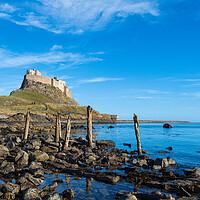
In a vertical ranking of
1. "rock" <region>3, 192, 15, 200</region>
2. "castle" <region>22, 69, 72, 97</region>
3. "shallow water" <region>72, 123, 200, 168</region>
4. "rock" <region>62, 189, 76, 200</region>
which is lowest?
"shallow water" <region>72, 123, 200, 168</region>

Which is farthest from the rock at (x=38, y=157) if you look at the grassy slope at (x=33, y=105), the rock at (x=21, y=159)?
the grassy slope at (x=33, y=105)

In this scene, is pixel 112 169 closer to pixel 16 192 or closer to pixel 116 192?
pixel 116 192

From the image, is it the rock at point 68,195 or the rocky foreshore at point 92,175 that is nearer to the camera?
the rocky foreshore at point 92,175

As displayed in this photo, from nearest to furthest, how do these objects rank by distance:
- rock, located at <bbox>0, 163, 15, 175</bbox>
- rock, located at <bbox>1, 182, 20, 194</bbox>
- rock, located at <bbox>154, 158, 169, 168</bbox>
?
1. rock, located at <bbox>1, 182, 20, 194</bbox>
2. rock, located at <bbox>0, 163, 15, 175</bbox>
3. rock, located at <bbox>154, 158, 169, 168</bbox>

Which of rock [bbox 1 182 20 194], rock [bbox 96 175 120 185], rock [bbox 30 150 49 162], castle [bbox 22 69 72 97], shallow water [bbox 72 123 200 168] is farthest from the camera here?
castle [bbox 22 69 72 97]

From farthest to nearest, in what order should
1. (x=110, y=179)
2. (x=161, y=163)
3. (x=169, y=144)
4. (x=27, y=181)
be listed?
(x=169, y=144), (x=161, y=163), (x=110, y=179), (x=27, y=181)

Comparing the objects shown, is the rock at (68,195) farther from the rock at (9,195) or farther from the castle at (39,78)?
the castle at (39,78)

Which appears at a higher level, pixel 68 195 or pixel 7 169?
pixel 7 169

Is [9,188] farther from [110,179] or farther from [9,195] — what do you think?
[110,179]

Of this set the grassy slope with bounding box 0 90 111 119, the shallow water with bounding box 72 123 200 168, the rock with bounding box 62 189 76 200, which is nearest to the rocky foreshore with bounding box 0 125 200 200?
the rock with bounding box 62 189 76 200

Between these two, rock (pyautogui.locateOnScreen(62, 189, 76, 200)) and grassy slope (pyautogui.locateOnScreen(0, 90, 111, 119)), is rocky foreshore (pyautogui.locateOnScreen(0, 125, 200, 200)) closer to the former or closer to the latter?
rock (pyautogui.locateOnScreen(62, 189, 76, 200))

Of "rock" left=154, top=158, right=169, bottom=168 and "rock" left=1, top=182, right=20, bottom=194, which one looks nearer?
"rock" left=1, top=182, right=20, bottom=194

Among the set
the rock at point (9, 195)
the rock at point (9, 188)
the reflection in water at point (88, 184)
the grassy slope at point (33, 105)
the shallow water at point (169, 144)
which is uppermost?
the grassy slope at point (33, 105)

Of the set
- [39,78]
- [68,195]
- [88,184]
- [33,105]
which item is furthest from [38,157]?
[39,78]
